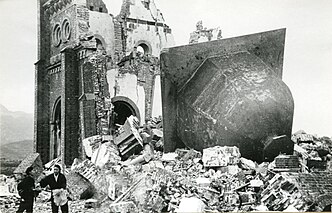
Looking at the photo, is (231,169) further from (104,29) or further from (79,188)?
(104,29)

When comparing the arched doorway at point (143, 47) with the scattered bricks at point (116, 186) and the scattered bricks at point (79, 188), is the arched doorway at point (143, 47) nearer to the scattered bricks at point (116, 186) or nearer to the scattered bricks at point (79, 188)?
the scattered bricks at point (79, 188)

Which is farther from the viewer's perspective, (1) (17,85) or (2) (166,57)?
(1) (17,85)

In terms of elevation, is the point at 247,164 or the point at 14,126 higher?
the point at 14,126

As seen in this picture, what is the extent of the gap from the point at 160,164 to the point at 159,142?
1106 mm

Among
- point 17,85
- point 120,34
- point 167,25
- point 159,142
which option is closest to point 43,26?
point 120,34

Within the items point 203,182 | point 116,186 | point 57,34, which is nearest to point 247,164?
point 203,182

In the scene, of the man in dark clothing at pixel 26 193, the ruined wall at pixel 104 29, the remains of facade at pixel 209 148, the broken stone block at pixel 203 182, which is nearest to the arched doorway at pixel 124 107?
the remains of facade at pixel 209 148

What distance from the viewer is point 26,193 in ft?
19.3

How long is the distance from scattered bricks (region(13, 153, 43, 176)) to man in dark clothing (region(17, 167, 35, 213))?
0.80 metres

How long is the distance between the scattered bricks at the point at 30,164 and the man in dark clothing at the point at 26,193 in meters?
0.80

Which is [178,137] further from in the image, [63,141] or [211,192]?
[63,141]

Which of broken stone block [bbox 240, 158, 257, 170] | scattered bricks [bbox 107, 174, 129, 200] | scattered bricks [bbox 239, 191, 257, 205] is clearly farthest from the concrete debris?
scattered bricks [bbox 239, 191, 257, 205]

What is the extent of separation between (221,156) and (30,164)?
307cm

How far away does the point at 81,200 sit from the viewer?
5.73 meters
